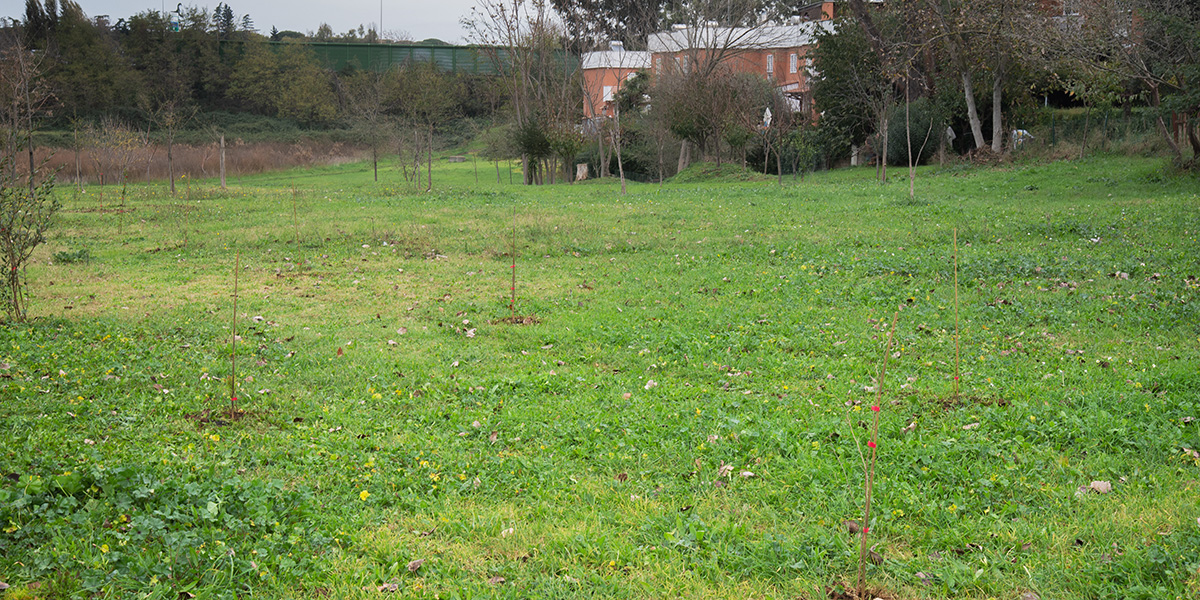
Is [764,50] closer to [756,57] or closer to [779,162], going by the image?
[756,57]

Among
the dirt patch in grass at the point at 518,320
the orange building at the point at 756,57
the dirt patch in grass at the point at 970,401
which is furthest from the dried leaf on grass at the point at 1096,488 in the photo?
the orange building at the point at 756,57

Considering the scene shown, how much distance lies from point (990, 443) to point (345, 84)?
2298 inches

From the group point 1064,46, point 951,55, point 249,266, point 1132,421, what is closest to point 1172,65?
point 1064,46

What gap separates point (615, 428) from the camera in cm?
564

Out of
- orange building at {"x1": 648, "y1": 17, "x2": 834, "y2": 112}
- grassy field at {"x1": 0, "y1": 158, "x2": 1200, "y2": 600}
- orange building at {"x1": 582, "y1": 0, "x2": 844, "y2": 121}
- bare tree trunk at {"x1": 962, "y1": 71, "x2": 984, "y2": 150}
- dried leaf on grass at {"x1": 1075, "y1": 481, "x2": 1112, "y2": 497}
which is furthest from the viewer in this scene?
orange building at {"x1": 582, "y1": 0, "x2": 844, "y2": 121}

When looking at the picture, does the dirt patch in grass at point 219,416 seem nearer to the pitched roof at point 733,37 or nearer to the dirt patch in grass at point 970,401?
the dirt patch in grass at point 970,401

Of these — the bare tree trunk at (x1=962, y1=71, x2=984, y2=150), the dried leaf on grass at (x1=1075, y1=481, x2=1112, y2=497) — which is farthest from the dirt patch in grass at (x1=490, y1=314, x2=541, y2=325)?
the bare tree trunk at (x1=962, y1=71, x2=984, y2=150)

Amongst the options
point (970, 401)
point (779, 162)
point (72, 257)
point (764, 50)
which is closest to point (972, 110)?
point (779, 162)

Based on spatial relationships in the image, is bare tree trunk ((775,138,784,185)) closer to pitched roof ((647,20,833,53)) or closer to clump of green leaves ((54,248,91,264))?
pitched roof ((647,20,833,53))

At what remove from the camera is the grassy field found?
381 centimetres

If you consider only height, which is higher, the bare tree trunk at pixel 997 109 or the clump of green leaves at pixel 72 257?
the bare tree trunk at pixel 997 109

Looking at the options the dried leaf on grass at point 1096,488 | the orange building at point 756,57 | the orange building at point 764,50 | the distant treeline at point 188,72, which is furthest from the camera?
the distant treeline at point 188,72

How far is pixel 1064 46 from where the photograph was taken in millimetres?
17734

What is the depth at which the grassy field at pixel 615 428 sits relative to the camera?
12.5ft
